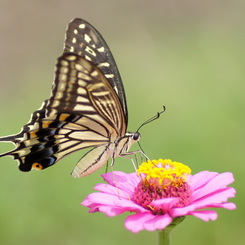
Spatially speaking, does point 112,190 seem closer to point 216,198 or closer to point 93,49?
point 216,198

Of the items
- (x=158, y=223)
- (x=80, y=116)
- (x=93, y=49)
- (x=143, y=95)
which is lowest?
(x=158, y=223)

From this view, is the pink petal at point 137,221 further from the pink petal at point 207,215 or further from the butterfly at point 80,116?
the butterfly at point 80,116

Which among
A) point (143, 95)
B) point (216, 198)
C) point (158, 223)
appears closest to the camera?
point (158, 223)

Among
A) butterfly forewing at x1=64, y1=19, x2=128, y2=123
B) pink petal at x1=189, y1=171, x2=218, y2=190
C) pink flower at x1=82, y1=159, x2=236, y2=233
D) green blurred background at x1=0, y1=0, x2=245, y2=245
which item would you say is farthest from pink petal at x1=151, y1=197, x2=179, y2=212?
green blurred background at x1=0, y1=0, x2=245, y2=245

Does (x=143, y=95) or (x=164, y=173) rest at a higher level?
(x=143, y=95)

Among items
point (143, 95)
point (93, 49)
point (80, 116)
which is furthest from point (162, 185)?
point (143, 95)

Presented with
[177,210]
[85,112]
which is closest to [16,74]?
[85,112]

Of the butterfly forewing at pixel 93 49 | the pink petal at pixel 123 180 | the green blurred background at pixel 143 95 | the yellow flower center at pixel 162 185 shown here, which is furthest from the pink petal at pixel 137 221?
the green blurred background at pixel 143 95
